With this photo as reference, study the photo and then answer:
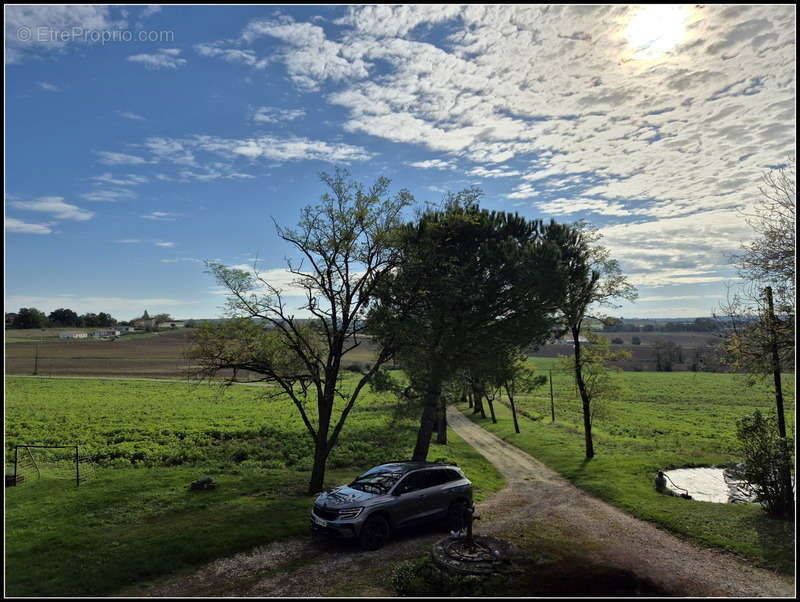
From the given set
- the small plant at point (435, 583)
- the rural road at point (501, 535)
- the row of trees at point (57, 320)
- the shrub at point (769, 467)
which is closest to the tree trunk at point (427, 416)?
the rural road at point (501, 535)

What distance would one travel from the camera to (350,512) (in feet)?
40.9

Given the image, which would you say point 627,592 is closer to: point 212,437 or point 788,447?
point 788,447

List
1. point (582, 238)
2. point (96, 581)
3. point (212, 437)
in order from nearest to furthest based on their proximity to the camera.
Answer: point (96, 581)
point (582, 238)
point (212, 437)

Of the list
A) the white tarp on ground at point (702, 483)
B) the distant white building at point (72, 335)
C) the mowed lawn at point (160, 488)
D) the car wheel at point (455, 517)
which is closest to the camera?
the mowed lawn at point (160, 488)

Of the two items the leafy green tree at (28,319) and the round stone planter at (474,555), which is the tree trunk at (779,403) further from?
the leafy green tree at (28,319)

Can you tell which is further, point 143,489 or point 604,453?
point 604,453

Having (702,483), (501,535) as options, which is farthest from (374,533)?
(702,483)

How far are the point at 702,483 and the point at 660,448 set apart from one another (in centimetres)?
1221

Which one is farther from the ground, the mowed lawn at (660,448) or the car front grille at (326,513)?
the car front grille at (326,513)

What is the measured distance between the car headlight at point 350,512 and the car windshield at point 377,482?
0.97 meters

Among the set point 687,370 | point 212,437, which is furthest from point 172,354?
point 687,370

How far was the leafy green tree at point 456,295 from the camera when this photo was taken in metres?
19.4

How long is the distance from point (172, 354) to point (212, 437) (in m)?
86.3

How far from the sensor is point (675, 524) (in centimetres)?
1477
